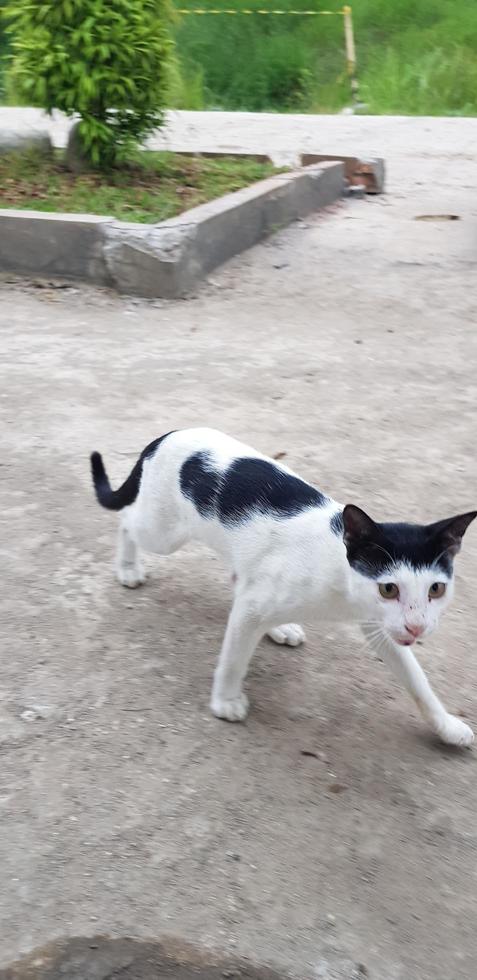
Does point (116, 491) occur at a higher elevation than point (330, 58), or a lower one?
lower

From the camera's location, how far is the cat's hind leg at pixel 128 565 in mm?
3111


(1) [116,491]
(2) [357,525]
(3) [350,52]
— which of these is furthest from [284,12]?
(2) [357,525]

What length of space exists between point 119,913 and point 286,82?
705 inches

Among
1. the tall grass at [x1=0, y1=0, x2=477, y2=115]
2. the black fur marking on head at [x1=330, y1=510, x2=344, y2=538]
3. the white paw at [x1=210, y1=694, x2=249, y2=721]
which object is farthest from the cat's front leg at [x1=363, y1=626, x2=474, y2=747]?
the tall grass at [x1=0, y1=0, x2=477, y2=115]

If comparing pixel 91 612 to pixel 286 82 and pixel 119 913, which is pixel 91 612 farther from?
pixel 286 82

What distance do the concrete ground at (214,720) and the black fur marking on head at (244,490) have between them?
515mm

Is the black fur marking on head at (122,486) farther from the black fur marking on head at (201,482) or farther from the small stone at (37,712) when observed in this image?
the small stone at (37,712)

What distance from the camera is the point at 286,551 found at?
244 centimetres

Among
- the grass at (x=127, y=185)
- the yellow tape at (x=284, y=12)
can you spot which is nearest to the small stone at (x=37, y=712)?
the grass at (x=127, y=185)

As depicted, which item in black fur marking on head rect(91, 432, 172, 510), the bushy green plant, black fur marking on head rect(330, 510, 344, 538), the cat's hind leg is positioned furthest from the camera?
the bushy green plant

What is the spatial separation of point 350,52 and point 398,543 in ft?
58.4

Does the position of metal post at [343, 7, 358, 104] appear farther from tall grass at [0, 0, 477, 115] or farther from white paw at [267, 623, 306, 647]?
white paw at [267, 623, 306, 647]

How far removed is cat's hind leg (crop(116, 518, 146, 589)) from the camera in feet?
10.2

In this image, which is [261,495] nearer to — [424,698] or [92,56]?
[424,698]
